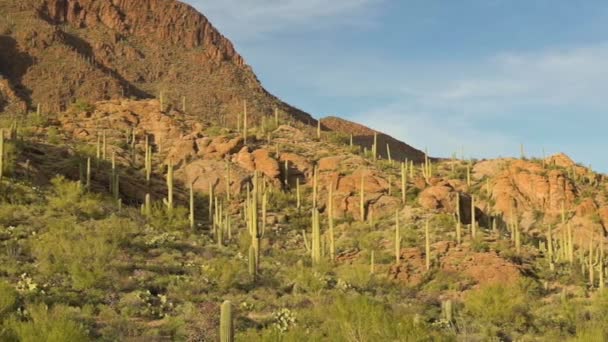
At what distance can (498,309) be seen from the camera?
18047 millimetres

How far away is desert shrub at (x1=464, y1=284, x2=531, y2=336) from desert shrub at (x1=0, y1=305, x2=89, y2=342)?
9980mm

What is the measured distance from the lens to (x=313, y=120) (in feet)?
260

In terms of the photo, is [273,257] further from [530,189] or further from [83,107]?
[83,107]

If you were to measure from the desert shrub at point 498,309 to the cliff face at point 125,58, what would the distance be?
126 feet

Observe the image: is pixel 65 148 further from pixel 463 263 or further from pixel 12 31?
pixel 12 31

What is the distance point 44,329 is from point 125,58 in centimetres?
6274

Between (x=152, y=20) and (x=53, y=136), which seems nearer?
(x=53, y=136)

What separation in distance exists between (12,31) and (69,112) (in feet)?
95.8

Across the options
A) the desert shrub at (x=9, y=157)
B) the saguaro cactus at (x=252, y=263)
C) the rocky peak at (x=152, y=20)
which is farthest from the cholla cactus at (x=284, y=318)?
the rocky peak at (x=152, y=20)

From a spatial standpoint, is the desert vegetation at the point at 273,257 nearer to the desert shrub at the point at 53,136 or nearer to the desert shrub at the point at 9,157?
the desert shrub at the point at 9,157

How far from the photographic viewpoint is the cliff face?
6112cm


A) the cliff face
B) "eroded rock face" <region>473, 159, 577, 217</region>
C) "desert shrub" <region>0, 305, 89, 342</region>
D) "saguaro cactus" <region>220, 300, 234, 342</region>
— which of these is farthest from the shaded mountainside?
"saguaro cactus" <region>220, 300, 234, 342</region>

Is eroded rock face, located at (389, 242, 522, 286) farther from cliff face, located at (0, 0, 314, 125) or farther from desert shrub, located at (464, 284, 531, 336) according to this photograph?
cliff face, located at (0, 0, 314, 125)

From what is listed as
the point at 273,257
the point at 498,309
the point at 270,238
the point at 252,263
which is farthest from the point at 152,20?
the point at 498,309
